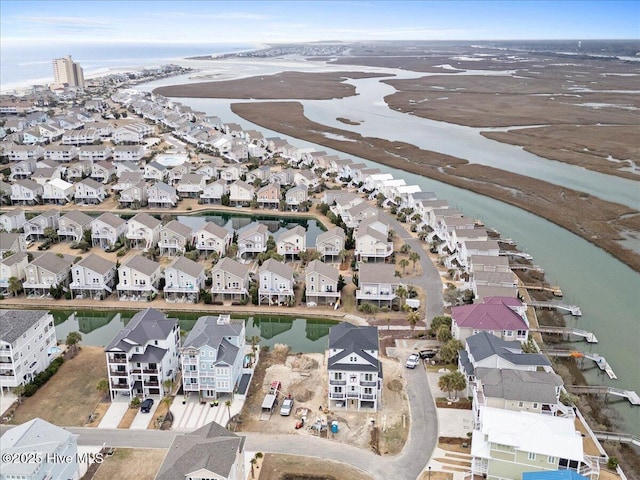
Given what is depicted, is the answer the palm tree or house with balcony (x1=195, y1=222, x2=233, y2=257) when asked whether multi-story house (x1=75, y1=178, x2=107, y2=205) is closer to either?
house with balcony (x1=195, y1=222, x2=233, y2=257)

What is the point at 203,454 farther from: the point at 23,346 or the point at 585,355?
the point at 585,355

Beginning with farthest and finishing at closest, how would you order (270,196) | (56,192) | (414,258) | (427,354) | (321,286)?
(270,196) → (56,192) → (414,258) → (321,286) → (427,354)

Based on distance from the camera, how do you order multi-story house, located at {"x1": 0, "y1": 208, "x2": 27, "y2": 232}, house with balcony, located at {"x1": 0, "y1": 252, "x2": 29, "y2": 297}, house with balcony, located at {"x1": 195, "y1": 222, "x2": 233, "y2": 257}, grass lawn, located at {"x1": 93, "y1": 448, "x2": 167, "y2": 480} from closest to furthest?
grass lawn, located at {"x1": 93, "y1": 448, "x2": 167, "y2": 480} → house with balcony, located at {"x1": 0, "y1": 252, "x2": 29, "y2": 297} → house with balcony, located at {"x1": 195, "y1": 222, "x2": 233, "y2": 257} → multi-story house, located at {"x1": 0, "y1": 208, "x2": 27, "y2": 232}

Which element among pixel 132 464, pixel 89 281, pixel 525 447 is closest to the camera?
pixel 525 447

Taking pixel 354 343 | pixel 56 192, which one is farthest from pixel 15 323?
pixel 56 192

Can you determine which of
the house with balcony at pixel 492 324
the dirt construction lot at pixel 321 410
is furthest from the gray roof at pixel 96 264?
the house with balcony at pixel 492 324

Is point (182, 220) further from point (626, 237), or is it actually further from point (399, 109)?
point (399, 109)

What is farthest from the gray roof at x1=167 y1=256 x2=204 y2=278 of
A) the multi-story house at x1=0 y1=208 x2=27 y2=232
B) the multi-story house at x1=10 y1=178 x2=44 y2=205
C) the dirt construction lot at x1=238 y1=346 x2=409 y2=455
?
the multi-story house at x1=10 y1=178 x2=44 y2=205

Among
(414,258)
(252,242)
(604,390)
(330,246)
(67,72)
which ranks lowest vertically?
(604,390)
